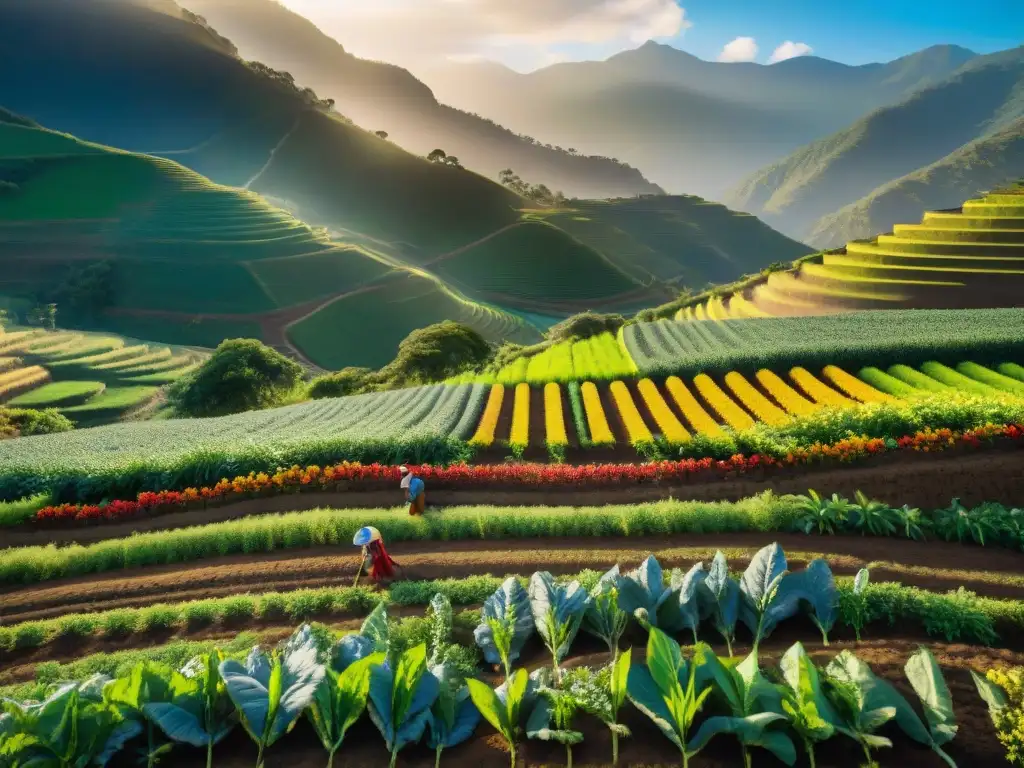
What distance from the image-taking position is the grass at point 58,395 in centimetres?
3750

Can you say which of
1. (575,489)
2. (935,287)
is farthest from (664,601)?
(935,287)

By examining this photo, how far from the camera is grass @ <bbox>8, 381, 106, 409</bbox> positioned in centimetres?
3750

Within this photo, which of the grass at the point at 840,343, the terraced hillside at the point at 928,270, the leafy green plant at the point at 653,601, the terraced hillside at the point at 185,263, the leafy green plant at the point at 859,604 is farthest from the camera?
the terraced hillside at the point at 185,263

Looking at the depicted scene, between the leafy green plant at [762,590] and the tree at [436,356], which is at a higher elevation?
the leafy green plant at [762,590]

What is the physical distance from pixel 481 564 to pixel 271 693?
5.19 m

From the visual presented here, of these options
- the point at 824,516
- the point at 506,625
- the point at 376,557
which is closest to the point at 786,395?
the point at 824,516

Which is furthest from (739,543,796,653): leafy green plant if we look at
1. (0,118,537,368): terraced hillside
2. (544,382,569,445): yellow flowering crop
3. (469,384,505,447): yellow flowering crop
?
(0,118,537,368): terraced hillside

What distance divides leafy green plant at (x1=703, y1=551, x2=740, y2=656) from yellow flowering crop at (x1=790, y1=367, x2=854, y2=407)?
42.1 ft

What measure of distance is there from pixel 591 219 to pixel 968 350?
116 metres

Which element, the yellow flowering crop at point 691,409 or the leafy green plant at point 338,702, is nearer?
the leafy green plant at point 338,702

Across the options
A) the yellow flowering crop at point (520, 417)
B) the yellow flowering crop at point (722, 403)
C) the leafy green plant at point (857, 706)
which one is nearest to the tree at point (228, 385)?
the yellow flowering crop at point (520, 417)

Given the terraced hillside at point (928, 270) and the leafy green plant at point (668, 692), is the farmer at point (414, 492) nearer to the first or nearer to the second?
the leafy green plant at point (668, 692)

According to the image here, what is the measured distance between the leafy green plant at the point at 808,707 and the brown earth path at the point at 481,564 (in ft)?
13.5

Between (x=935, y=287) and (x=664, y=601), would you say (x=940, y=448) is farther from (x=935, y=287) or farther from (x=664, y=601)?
(x=935, y=287)
